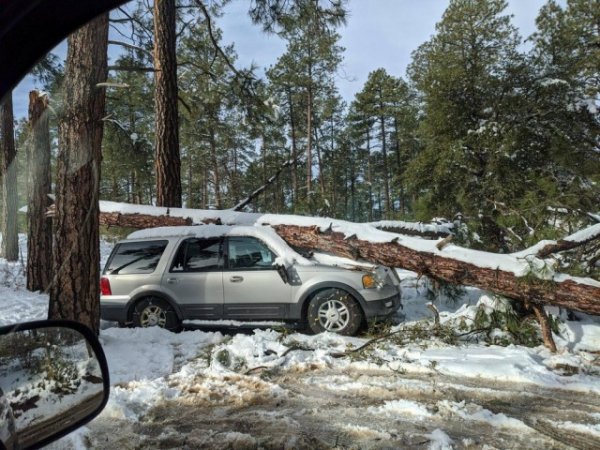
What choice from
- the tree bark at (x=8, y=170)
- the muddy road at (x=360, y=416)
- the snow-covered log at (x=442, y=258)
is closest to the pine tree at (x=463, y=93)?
the snow-covered log at (x=442, y=258)

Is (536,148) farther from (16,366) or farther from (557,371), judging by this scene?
(16,366)

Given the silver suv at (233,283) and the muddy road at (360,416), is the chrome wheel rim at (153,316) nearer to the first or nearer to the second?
the silver suv at (233,283)

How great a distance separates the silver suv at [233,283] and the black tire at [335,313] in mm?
13

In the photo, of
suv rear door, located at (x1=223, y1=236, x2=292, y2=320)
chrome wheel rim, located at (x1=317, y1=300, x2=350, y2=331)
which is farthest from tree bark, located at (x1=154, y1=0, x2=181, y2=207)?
chrome wheel rim, located at (x1=317, y1=300, x2=350, y2=331)

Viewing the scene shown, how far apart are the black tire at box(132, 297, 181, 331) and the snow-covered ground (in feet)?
1.94

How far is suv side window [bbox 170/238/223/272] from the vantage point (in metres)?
6.32

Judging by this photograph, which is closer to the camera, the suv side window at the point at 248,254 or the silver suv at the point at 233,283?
the silver suv at the point at 233,283

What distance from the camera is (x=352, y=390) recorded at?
3.78 metres

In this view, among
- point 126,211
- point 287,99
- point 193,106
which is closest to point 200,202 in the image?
point 287,99

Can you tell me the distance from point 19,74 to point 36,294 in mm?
8322

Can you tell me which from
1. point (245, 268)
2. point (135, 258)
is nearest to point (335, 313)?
point (245, 268)

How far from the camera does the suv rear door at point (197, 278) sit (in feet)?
20.2

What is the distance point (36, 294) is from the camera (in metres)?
7.93

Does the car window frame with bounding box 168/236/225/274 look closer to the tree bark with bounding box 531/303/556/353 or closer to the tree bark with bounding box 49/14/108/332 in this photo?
the tree bark with bounding box 49/14/108/332
